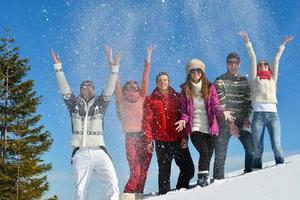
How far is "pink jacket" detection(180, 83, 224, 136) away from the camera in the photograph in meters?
10.3

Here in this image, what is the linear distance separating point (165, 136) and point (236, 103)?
1.67 metres

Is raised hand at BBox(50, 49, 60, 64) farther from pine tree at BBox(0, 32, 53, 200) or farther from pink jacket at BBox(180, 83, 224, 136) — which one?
pine tree at BBox(0, 32, 53, 200)

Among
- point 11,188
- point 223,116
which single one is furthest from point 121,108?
point 11,188

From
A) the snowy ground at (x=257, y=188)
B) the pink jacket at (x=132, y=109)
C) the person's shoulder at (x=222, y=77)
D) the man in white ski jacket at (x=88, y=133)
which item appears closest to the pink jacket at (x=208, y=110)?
the person's shoulder at (x=222, y=77)

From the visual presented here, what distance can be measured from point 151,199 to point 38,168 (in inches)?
550

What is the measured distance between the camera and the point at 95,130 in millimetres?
9734

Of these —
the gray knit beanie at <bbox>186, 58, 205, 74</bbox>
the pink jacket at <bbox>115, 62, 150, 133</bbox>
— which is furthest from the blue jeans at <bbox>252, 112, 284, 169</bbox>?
the pink jacket at <bbox>115, 62, 150, 133</bbox>

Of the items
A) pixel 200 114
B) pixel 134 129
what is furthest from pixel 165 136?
pixel 200 114

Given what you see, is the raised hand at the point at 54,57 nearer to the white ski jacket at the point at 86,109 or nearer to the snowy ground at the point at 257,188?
the white ski jacket at the point at 86,109

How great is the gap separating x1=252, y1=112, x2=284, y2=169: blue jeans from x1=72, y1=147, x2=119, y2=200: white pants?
10.7ft

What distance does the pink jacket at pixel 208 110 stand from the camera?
10305mm

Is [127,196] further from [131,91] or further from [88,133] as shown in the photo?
[131,91]

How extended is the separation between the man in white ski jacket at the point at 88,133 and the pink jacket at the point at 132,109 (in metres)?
0.77

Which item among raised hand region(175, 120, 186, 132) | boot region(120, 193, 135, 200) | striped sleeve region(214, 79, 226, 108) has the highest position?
striped sleeve region(214, 79, 226, 108)
